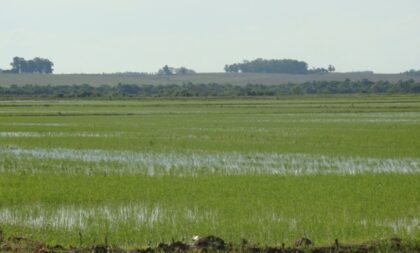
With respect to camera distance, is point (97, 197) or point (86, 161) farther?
point (86, 161)

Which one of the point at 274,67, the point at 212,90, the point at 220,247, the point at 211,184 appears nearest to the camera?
the point at 220,247

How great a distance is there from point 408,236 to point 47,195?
6.37 metres

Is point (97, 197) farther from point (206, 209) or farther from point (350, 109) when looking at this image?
point (350, 109)

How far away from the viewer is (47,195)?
497 inches

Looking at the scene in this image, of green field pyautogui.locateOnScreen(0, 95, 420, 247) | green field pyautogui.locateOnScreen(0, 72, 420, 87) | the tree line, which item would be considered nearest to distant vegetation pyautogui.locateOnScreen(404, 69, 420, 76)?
green field pyautogui.locateOnScreen(0, 72, 420, 87)

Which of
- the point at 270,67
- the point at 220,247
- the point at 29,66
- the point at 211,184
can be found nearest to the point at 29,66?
the point at 29,66

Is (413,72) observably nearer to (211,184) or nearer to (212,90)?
(212,90)

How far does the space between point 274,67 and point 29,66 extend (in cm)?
5242

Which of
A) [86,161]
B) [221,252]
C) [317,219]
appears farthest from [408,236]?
[86,161]

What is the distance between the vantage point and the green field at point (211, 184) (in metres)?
9.78

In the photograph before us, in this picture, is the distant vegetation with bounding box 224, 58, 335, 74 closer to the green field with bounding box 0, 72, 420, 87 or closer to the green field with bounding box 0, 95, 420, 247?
the green field with bounding box 0, 72, 420, 87

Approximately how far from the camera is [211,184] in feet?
46.0

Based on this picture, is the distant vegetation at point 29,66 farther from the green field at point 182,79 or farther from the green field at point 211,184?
the green field at point 211,184

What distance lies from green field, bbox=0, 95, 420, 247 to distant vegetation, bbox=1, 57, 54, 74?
11674 centimetres
